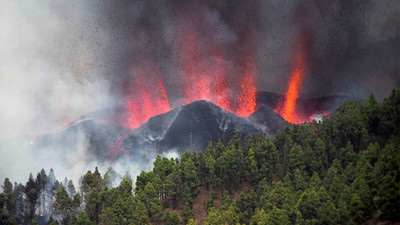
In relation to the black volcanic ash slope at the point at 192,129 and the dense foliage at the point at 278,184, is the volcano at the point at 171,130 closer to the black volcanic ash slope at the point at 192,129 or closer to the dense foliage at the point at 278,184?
the black volcanic ash slope at the point at 192,129

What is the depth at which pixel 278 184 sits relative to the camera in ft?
242

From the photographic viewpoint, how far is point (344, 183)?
70.9 m

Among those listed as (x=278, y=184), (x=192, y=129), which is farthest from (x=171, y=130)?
(x=278, y=184)

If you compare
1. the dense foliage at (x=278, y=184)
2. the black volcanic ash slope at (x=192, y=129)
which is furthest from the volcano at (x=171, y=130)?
the dense foliage at (x=278, y=184)

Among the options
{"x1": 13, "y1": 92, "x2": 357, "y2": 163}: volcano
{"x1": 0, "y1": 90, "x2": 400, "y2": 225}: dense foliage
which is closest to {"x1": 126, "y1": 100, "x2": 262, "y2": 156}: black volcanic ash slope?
A: {"x1": 13, "y1": 92, "x2": 357, "y2": 163}: volcano

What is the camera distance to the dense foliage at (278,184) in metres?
→ 65.5

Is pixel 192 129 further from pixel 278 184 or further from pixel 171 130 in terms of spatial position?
pixel 278 184

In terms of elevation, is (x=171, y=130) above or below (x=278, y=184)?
above

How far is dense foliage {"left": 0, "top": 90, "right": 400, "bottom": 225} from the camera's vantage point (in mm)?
65500

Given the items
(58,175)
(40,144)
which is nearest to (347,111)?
(58,175)

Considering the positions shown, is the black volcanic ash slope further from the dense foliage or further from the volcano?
the dense foliage

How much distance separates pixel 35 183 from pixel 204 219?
107 feet

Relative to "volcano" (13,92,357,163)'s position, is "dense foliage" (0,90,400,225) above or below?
below

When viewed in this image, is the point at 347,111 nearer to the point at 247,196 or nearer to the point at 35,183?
the point at 247,196
